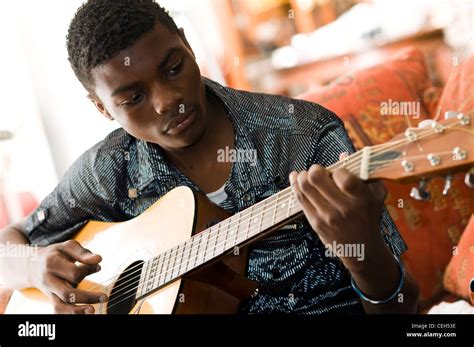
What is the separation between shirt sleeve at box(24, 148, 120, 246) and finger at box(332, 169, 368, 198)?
545 mm

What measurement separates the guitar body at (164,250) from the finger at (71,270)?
40 millimetres

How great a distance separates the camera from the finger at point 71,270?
3.96ft

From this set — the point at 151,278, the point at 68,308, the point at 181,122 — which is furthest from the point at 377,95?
the point at 68,308

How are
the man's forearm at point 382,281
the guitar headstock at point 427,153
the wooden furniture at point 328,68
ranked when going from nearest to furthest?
the guitar headstock at point 427,153
the man's forearm at point 382,281
the wooden furniture at point 328,68

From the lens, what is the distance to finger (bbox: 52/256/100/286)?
1.21 metres

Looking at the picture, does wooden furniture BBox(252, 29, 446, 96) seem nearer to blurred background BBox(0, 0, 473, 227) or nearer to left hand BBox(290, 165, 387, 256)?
blurred background BBox(0, 0, 473, 227)

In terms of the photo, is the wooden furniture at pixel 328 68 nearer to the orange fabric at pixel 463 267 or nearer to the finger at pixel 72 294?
the orange fabric at pixel 463 267

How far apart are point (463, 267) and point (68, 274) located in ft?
2.20

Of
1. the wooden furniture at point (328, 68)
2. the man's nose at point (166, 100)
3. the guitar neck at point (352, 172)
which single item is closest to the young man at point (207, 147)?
the man's nose at point (166, 100)

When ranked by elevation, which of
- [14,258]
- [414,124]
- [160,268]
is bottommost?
[14,258]

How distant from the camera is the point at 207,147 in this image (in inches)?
47.8

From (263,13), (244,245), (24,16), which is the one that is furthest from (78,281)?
(263,13)

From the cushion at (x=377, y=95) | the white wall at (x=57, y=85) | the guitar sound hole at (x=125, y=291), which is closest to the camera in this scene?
the guitar sound hole at (x=125, y=291)

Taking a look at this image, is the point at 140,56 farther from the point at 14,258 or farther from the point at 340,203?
the point at 14,258
